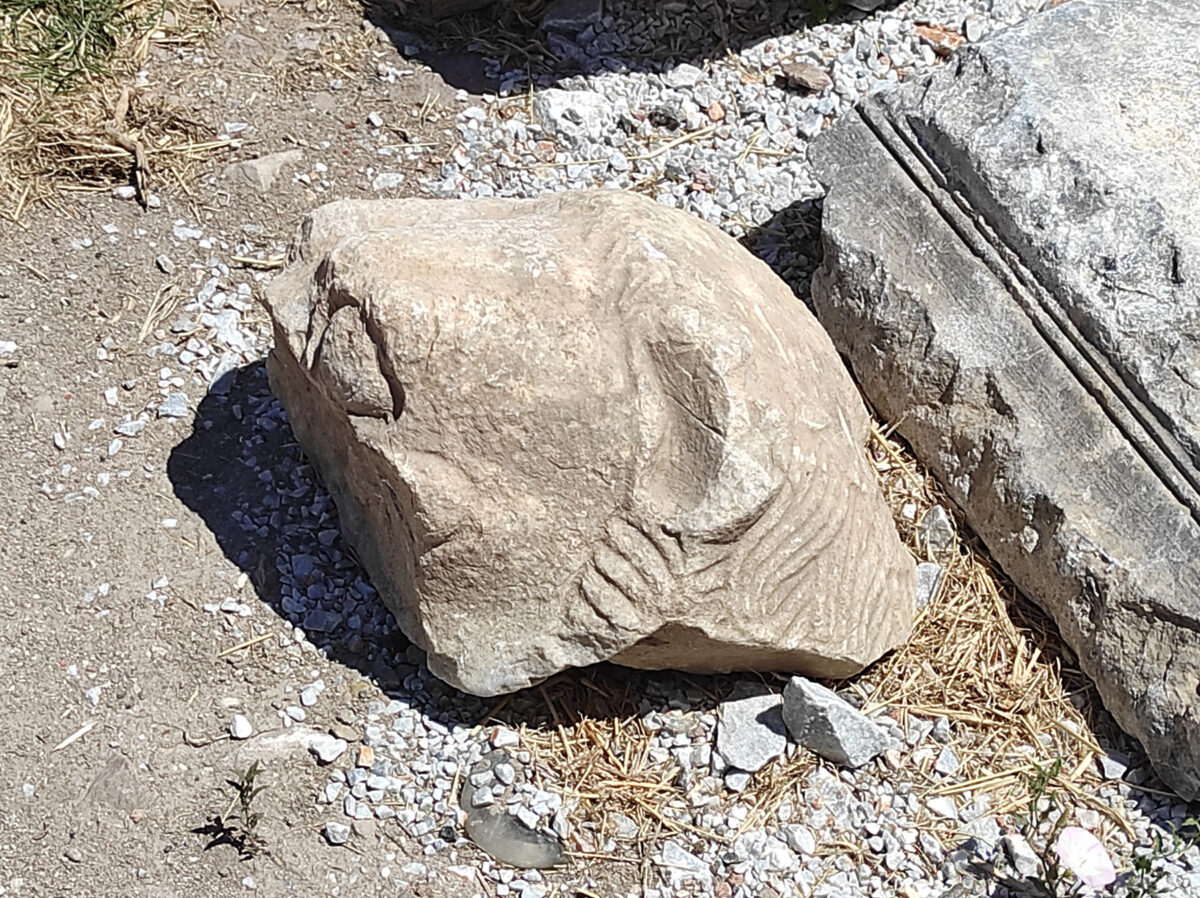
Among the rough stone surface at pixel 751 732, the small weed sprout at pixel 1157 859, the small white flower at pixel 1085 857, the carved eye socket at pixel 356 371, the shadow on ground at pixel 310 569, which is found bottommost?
the shadow on ground at pixel 310 569

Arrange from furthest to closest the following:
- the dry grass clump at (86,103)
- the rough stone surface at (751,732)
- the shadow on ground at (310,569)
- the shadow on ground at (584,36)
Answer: the shadow on ground at (584,36)
the dry grass clump at (86,103)
the shadow on ground at (310,569)
the rough stone surface at (751,732)

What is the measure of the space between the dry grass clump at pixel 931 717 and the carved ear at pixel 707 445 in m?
0.61

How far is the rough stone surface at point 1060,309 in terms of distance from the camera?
305 centimetres

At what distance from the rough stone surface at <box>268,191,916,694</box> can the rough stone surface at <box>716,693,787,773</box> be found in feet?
0.51

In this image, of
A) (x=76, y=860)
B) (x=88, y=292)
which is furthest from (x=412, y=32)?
(x=76, y=860)

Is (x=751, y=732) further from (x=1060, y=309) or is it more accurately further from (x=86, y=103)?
(x=86, y=103)

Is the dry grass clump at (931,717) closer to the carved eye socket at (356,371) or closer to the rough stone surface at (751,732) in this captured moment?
the rough stone surface at (751,732)

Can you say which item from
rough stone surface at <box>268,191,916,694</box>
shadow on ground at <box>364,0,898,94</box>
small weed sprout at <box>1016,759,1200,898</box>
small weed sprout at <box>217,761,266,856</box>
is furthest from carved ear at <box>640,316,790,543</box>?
shadow on ground at <box>364,0,898,94</box>

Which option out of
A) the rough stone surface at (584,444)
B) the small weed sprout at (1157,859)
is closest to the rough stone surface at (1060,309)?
the small weed sprout at (1157,859)

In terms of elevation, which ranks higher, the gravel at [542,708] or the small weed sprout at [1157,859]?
the small weed sprout at [1157,859]

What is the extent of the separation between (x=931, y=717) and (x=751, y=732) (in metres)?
0.44

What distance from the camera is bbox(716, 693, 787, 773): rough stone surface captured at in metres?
2.98

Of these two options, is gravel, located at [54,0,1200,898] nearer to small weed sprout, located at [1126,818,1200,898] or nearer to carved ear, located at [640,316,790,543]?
small weed sprout, located at [1126,818,1200,898]

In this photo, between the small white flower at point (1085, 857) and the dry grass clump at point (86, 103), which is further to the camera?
the dry grass clump at point (86, 103)
